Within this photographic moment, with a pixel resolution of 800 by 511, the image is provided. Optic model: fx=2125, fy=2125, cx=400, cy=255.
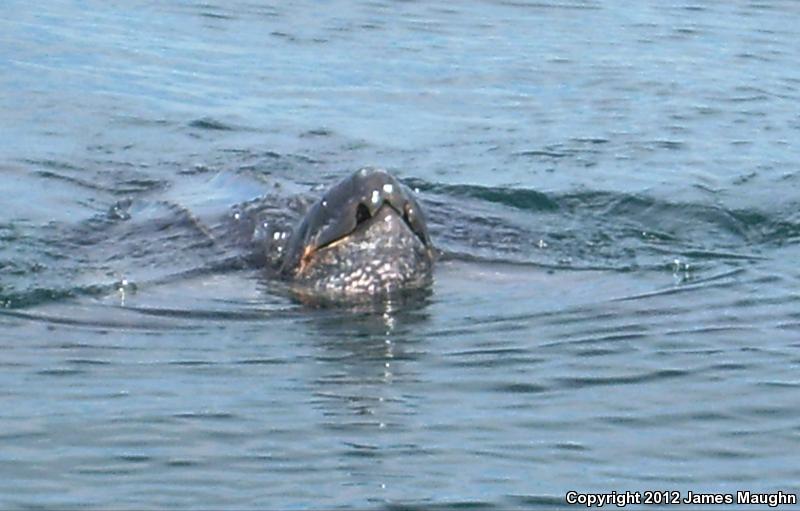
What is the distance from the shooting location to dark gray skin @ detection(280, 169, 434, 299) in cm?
929

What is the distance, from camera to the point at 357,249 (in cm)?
940

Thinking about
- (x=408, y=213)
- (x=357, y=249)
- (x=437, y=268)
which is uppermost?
(x=408, y=213)

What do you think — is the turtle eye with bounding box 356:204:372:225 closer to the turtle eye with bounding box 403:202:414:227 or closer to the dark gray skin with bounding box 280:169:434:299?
the dark gray skin with bounding box 280:169:434:299

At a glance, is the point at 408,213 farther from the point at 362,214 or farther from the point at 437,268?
the point at 437,268

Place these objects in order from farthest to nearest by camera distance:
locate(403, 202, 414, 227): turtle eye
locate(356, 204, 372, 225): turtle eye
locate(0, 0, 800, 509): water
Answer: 1. locate(403, 202, 414, 227): turtle eye
2. locate(356, 204, 372, 225): turtle eye
3. locate(0, 0, 800, 509): water

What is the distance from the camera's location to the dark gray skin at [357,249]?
9289 mm

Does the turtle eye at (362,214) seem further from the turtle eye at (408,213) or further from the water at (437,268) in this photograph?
the water at (437,268)

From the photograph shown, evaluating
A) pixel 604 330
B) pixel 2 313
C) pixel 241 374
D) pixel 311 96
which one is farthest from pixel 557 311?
pixel 311 96

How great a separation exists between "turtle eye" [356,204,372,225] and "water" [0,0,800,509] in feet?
1.53

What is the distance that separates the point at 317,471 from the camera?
6.87m

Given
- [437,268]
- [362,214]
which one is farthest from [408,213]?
[437,268]

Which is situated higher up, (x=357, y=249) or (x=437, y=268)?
(x=357, y=249)

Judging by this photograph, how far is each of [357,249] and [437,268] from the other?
484 mm

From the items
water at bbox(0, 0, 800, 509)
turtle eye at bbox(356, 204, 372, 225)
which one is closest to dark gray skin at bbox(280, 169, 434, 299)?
turtle eye at bbox(356, 204, 372, 225)
